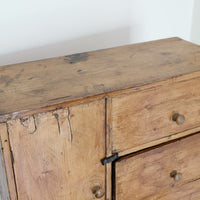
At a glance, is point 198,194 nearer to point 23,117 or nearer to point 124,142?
point 124,142

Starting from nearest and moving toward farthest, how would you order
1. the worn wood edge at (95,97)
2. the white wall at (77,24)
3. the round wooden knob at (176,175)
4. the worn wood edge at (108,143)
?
1. the worn wood edge at (95,97)
2. the worn wood edge at (108,143)
3. the round wooden knob at (176,175)
4. the white wall at (77,24)

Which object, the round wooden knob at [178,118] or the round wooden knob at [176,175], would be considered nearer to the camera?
the round wooden knob at [178,118]

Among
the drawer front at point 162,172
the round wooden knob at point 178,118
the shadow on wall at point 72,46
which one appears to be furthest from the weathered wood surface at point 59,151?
the shadow on wall at point 72,46

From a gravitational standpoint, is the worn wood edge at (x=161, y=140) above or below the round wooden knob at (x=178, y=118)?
below

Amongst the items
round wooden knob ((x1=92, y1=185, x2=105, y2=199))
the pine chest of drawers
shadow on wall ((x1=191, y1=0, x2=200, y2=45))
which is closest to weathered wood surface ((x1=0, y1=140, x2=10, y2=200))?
the pine chest of drawers

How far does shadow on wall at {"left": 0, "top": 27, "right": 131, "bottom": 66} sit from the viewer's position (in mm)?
1263

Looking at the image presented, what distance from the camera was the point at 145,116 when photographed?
96 cm

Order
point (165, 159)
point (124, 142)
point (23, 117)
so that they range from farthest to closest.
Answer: point (165, 159) → point (124, 142) → point (23, 117)

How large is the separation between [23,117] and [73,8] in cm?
69

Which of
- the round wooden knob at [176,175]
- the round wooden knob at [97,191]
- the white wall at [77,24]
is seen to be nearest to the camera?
the round wooden knob at [97,191]

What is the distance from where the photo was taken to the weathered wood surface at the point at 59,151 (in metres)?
0.81

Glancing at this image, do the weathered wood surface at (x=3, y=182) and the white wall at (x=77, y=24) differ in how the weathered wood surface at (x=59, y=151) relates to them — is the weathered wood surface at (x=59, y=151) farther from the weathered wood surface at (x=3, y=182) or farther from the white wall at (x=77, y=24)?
the white wall at (x=77, y=24)

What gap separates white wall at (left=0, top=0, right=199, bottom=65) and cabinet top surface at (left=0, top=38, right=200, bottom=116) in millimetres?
228

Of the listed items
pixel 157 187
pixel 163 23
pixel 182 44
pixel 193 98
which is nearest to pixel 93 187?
pixel 157 187
